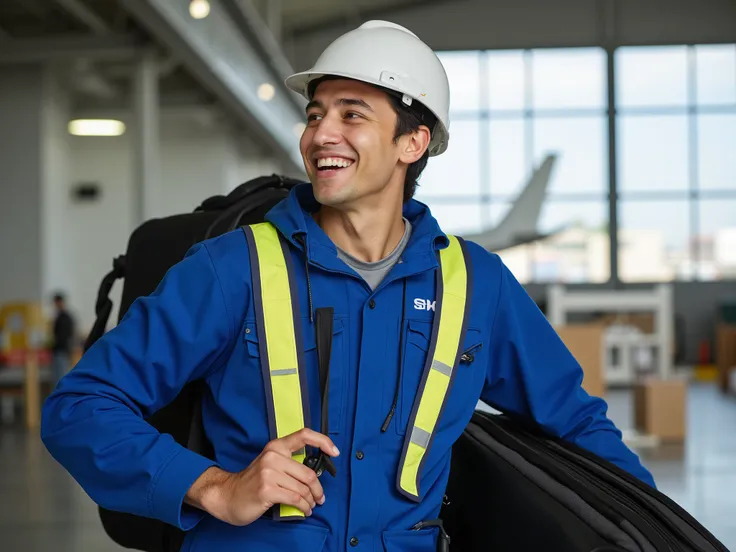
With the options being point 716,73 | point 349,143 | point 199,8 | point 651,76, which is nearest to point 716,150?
point 716,73

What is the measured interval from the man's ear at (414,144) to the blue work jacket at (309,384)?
176mm

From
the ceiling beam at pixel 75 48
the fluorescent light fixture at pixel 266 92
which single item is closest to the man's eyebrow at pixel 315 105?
the ceiling beam at pixel 75 48

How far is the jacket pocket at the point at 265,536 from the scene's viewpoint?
1.89 metres

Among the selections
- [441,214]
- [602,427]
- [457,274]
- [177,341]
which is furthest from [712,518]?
[441,214]

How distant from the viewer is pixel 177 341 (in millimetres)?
1885

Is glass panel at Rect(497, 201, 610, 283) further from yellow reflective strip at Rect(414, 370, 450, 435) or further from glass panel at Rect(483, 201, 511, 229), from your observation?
yellow reflective strip at Rect(414, 370, 450, 435)

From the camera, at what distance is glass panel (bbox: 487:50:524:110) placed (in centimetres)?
2364

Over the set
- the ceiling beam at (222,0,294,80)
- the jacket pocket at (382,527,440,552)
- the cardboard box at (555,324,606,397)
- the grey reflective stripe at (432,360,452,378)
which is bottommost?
the cardboard box at (555,324,606,397)

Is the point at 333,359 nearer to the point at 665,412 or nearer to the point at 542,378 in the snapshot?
the point at 542,378

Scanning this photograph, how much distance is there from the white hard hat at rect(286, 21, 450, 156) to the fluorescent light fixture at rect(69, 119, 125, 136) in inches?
534

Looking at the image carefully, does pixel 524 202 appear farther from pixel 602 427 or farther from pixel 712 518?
pixel 602 427

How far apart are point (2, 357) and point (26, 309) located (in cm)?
92

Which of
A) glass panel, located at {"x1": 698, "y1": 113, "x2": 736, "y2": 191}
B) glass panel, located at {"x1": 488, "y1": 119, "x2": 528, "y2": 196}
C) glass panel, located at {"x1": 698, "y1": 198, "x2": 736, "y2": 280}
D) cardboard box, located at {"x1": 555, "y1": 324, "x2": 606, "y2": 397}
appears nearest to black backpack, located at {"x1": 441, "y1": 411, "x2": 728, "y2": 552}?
cardboard box, located at {"x1": 555, "y1": 324, "x2": 606, "y2": 397}

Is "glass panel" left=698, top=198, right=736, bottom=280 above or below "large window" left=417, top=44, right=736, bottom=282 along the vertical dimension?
below
